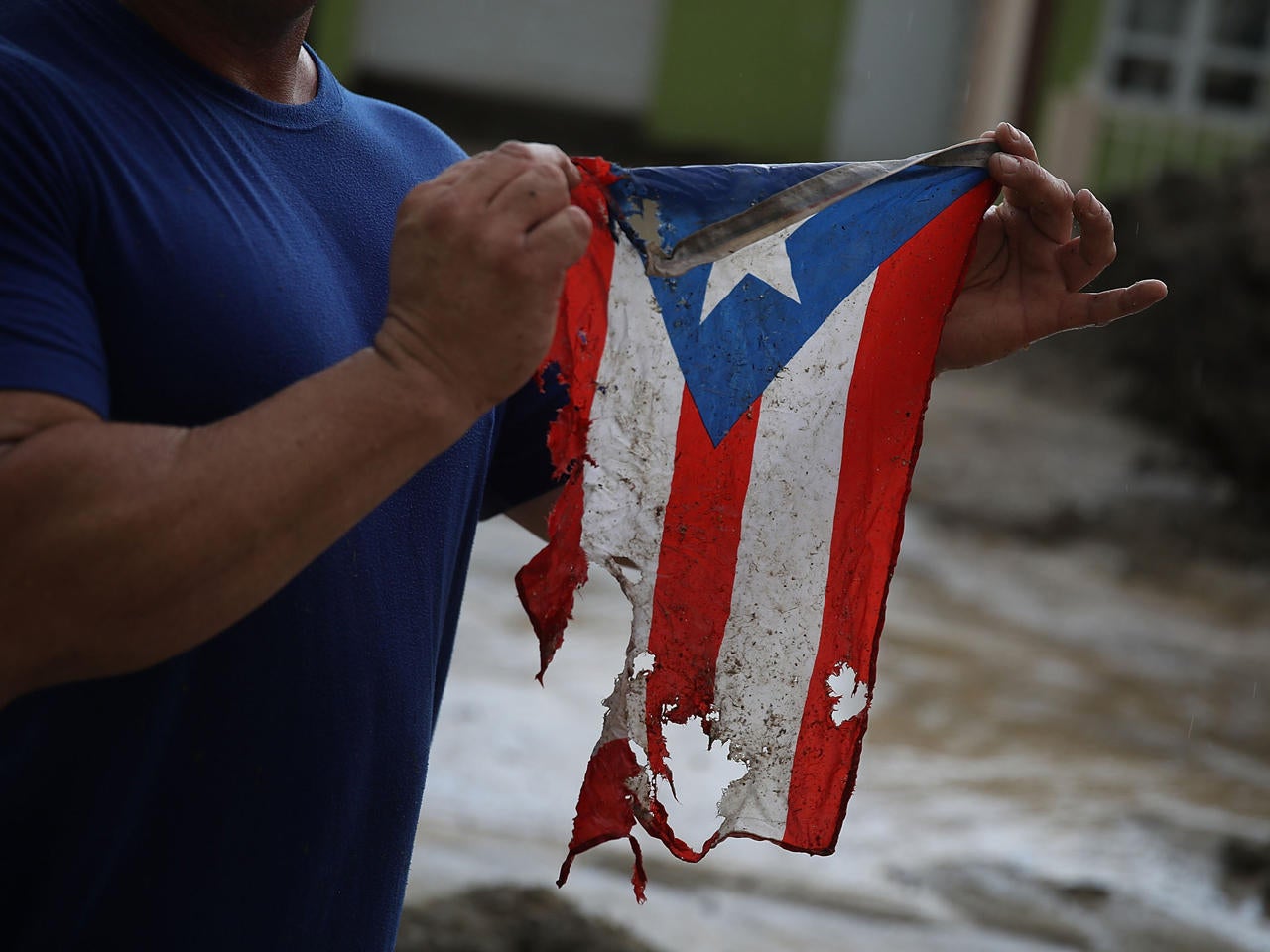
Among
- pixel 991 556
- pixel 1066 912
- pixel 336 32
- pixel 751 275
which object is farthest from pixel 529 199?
pixel 336 32

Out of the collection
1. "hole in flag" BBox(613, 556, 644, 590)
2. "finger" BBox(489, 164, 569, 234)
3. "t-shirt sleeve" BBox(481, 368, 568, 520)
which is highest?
"finger" BBox(489, 164, 569, 234)

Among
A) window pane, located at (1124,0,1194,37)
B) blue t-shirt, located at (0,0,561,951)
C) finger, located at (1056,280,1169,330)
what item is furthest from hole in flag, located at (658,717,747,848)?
window pane, located at (1124,0,1194,37)

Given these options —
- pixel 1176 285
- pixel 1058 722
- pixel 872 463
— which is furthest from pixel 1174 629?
pixel 872 463

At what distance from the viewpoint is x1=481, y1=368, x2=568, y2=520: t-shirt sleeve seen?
1.76 metres

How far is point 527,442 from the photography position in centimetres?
178

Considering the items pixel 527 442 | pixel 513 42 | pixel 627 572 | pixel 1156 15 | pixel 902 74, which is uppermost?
pixel 1156 15

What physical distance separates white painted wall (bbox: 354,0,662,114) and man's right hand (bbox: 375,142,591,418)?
14283 mm

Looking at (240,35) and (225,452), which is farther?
(240,35)

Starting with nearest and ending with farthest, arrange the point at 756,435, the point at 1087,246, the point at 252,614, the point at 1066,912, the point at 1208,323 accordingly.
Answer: the point at 252,614 → the point at 1087,246 → the point at 756,435 → the point at 1066,912 → the point at 1208,323

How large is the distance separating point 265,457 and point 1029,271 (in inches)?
39.8

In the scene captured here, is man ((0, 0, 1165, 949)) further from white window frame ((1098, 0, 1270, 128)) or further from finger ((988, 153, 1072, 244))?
white window frame ((1098, 0, 1270, 128))

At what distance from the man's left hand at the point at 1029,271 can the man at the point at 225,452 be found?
2.14 ft

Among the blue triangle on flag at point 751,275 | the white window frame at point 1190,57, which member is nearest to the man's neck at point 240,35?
the blue triangle on flag at point 751,275

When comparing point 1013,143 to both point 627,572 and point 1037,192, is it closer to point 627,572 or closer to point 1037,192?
point 1037,192
